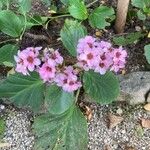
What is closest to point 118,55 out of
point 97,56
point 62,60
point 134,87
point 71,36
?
point 97,56

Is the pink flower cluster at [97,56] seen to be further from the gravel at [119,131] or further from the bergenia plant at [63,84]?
the gravel at [119,131]

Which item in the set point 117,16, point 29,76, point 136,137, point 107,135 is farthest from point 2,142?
point 117,16


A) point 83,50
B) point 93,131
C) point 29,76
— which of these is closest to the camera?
point 83,50

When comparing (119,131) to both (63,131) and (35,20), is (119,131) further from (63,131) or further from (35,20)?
(35,20)

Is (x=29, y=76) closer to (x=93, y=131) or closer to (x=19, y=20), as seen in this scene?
(x=19, y=20)

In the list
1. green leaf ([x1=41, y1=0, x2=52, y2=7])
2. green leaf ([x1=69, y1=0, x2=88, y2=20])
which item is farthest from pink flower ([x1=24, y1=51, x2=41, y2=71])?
green leaf ([x1=41, y1=0, x2=52, y2=7])

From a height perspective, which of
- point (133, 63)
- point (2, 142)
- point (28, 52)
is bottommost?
point (2, 142)
